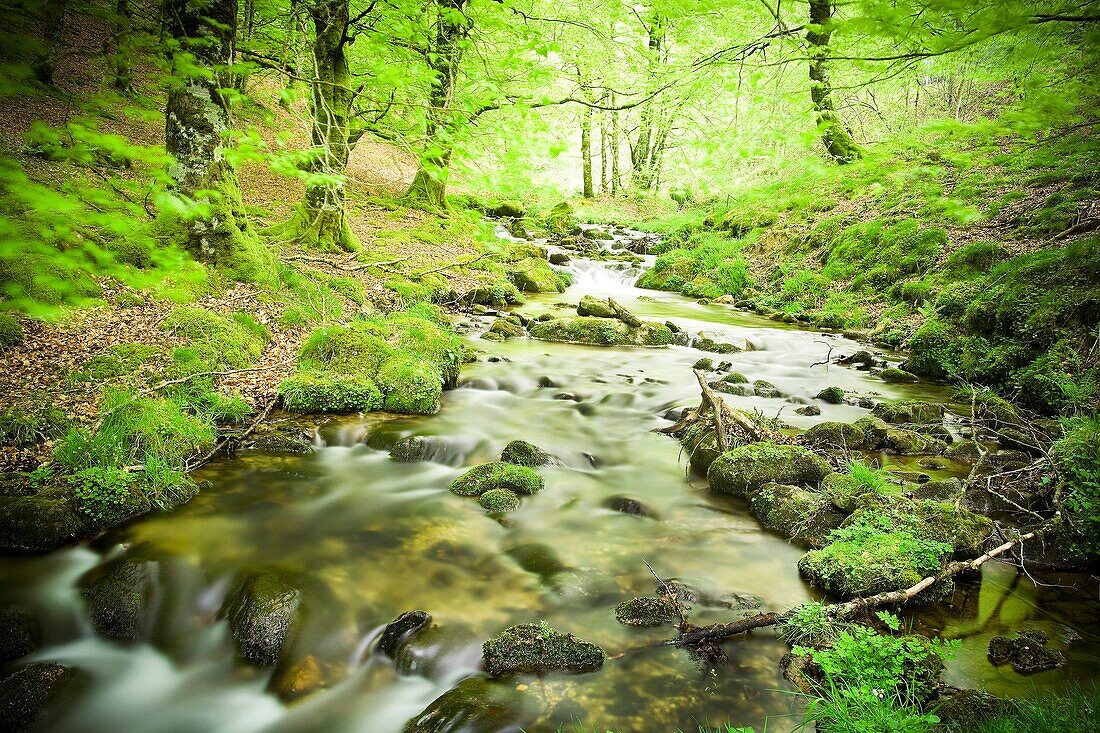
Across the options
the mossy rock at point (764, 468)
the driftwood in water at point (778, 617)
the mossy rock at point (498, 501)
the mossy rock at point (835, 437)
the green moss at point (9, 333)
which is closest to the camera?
the driftwood in water at point (778, 617)

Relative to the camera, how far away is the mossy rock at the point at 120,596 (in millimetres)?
3412

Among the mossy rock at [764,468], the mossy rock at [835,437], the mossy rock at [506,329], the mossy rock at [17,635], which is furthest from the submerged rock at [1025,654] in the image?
the mossy rock at [506,329]

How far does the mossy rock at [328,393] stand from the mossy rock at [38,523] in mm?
2480

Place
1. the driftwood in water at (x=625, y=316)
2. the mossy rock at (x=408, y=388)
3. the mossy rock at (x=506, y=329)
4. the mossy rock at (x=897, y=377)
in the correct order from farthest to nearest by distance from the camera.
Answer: the driftwood in water at (x=625, y=316)
the mossy rock at (x=506, y=329)
the mossy rock at (x=897, y=377)
the mossy rock at (x=408, y=388)

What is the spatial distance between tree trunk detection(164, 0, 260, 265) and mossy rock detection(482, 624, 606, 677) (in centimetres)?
517

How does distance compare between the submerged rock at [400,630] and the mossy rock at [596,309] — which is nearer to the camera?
the submerged rock at [400,630]

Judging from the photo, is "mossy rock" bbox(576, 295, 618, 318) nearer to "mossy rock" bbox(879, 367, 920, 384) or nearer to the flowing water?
"mossy rock" bbox(879, 367, 920, 384)

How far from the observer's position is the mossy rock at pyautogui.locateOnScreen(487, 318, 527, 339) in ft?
36.1

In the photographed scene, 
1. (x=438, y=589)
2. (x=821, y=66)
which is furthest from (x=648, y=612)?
(x=821, y=66)

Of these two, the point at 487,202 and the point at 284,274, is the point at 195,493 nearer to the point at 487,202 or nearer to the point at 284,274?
the point at 487,202

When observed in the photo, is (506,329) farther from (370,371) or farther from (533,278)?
(533,278)

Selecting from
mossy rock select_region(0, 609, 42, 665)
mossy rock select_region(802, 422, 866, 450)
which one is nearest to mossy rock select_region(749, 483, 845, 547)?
mossy rock select_region(802, 422, 866, 450)

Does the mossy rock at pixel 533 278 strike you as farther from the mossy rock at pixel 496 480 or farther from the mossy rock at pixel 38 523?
the mossy rock at pixel 38 523

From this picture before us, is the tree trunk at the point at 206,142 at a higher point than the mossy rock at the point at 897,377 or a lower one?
higher
